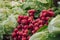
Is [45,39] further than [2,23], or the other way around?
[2,23]

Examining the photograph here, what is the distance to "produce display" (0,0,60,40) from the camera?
116cm

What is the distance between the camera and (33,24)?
1836 mm

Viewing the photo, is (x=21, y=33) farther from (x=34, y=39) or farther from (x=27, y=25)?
(x=34, y=39)

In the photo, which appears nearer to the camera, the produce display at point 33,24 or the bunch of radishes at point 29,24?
the produce display at point 33,24

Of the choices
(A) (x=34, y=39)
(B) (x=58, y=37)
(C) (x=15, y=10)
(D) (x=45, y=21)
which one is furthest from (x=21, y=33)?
(C) (x=15, y=10)

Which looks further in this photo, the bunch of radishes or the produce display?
the bunch of radishes

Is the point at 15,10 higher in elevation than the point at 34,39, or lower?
lower

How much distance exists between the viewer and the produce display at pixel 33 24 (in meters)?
1.16

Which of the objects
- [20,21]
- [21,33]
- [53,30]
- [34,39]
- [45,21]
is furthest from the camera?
[20,21]

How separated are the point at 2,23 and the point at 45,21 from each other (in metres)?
0.76

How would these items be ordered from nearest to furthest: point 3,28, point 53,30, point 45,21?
1. point 53,30
2. point 45,21
3. point 3,28

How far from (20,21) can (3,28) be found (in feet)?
1.11

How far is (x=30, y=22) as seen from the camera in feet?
6.25

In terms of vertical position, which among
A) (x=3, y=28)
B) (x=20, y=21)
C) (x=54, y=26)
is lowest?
(x=3, y=28)
